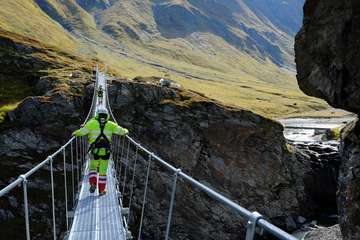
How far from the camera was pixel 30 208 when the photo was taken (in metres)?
30.9

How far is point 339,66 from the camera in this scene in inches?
971

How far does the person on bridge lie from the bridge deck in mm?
976

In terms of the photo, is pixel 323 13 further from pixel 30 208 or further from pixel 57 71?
pixel 57 71

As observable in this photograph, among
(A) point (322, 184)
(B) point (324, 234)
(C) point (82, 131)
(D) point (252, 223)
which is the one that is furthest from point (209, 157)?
(D) point (252, 223)

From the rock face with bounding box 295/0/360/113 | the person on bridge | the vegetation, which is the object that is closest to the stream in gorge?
the rock face with bounding box 295/0/360/113

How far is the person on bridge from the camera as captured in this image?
1280 centimetres

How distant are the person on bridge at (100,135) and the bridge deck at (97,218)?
0.98 m

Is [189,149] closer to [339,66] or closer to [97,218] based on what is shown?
[339,66]

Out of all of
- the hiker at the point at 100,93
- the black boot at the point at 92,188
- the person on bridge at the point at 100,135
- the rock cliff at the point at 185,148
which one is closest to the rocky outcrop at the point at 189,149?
the rock cliff at the point at 185,148

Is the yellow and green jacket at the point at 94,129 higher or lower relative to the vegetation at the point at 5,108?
higher

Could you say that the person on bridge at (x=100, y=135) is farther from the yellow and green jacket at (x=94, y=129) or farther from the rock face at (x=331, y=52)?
the rock face at (x=331, y=52)

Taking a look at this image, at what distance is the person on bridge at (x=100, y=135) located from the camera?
12.8m

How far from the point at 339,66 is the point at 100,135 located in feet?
54.8

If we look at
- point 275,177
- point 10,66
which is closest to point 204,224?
point 275,177
